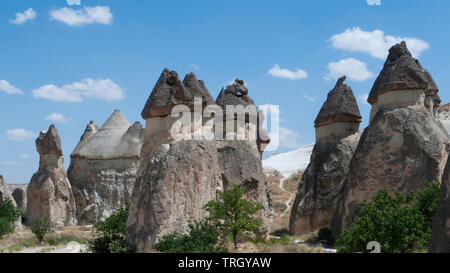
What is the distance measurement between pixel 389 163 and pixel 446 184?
7.01m

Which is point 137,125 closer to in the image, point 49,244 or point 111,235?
point 49,244

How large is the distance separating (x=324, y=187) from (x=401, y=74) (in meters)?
4.87

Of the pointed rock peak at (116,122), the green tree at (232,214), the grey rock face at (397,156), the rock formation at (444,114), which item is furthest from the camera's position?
the rock formation at (444,114)

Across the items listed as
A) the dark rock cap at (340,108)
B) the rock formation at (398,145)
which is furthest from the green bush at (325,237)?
the dark rock cap at (340,108)

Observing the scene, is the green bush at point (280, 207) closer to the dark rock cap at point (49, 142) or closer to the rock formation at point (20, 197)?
the dark rock cap at point (49, 142)

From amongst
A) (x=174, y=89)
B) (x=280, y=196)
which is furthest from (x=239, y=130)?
(x=280, y=196)

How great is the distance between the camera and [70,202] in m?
21.6

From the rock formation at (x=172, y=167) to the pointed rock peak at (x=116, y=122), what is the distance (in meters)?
12.1

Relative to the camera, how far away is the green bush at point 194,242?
351 inches

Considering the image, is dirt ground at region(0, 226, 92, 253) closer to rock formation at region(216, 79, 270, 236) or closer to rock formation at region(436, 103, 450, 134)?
rock formation at region(216, 79, 270, 236)

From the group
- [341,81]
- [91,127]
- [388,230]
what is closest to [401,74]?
[341,81]

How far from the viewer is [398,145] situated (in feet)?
40.5

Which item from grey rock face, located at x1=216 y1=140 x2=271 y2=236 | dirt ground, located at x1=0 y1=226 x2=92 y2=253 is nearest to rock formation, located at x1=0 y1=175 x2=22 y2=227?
dirt ground, located at x1=0 y1=226 x2=92 y2=253
